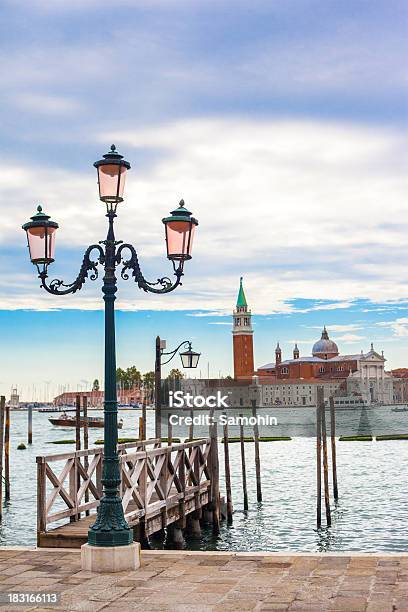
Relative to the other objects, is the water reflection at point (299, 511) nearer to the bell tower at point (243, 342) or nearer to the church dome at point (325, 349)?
the bell tower at point (243, 342)

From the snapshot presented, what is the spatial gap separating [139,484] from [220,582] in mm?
4957

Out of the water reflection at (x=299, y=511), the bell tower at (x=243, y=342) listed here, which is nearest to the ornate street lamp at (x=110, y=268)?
the water reflection at (x=299, y=511)

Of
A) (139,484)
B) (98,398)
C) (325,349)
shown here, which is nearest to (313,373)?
(325,349)

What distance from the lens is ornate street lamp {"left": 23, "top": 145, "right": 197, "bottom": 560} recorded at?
848cm

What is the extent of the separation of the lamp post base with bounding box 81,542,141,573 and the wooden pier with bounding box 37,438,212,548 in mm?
→ 1726

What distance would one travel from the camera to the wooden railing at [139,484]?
433 inches

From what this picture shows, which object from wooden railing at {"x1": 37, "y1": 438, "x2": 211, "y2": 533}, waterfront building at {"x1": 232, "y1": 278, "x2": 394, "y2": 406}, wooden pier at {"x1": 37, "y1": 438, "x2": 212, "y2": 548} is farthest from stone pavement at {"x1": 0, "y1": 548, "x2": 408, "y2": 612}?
waterfront building at {"x1": 232, "y1": 278, "x2": 394, "y2": 406}

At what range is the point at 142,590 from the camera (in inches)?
293

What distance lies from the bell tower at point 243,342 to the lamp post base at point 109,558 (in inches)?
4978

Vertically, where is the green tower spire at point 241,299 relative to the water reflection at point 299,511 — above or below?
above

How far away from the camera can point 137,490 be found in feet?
41.0

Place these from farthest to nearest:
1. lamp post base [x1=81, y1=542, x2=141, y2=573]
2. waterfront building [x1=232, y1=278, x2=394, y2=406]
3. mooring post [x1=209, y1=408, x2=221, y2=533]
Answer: waterfront building [x1=232, y1=278, x2=394, y2=406], mooring post [x1=209, y1=408, x2=221, y2=533], lamp post base [x1=81, y1=542, x2=141, y2=573]

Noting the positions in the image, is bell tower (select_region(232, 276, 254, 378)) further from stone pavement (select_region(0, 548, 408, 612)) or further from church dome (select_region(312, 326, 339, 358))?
stone pavement (select_region(0, 548, 408, 612))

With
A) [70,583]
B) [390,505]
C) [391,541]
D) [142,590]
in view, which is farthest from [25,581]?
[390,505]
